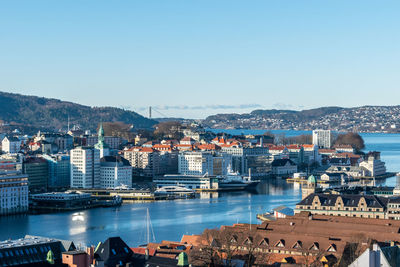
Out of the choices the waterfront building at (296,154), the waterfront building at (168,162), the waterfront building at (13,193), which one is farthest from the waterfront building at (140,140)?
the waterfront building at (13,193)

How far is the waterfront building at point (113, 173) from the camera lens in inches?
2071

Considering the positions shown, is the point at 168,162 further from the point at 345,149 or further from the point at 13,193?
the point at 345,149

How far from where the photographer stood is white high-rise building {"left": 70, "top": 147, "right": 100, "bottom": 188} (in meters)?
52.0

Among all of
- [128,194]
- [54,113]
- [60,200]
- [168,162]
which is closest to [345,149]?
[168,162]

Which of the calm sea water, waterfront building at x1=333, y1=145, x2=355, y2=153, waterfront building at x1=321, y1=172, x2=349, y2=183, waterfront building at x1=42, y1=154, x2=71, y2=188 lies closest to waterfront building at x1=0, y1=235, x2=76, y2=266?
the calm sea water

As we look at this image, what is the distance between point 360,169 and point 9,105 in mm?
84922

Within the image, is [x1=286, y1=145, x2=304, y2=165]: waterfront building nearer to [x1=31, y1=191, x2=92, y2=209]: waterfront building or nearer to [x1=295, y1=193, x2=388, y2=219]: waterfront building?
[x1=31, y1=191, x2=92, y2=209]: waterfront building

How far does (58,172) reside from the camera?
178 feet

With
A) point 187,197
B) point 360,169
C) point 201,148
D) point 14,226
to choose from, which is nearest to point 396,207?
point 14,226

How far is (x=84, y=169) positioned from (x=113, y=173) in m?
1.89

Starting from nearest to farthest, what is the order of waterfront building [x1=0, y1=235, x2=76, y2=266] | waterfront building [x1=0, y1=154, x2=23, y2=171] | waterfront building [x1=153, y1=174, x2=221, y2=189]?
waterfront building [x1=0, y1=235, x2=76, y2=266]
waterfront building [x1=0, y1=154, x2=23, y2=171]
waterfront building [x1=153, y1=174, x2=221, y2=189]

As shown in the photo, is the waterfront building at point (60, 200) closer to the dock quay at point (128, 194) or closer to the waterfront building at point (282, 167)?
the dock quay at point (128, 194)

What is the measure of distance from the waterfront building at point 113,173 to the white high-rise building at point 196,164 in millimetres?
9543

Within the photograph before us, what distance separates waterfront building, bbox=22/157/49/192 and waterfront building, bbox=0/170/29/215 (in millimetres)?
9188
